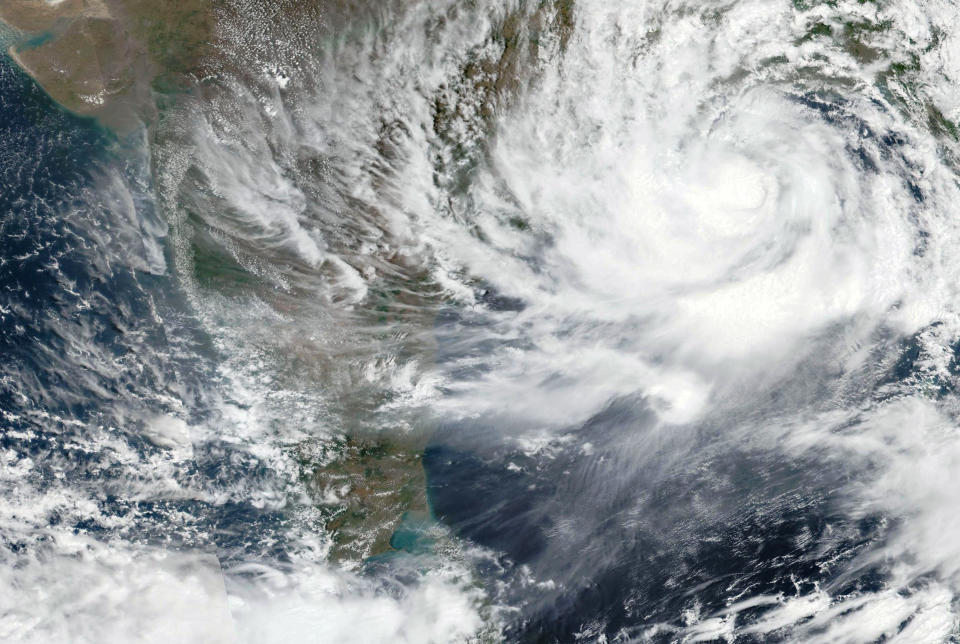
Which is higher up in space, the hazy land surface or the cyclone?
the hazy land surface

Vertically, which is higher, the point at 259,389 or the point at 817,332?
the point at 259,389

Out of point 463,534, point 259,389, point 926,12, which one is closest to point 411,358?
point 259,389

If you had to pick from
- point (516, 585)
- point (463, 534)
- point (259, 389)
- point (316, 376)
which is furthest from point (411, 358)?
point (516, 585)

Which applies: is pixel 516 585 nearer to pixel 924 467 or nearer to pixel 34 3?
pixel 924 467

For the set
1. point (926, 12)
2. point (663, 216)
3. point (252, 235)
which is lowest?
point (663, 216)

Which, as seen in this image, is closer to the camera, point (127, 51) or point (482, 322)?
point (127, 51)

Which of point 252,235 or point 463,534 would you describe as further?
point 463,534

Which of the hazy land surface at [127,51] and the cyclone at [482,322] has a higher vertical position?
the hazy land surface at [127,51]

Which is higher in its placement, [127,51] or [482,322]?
[127,51]
